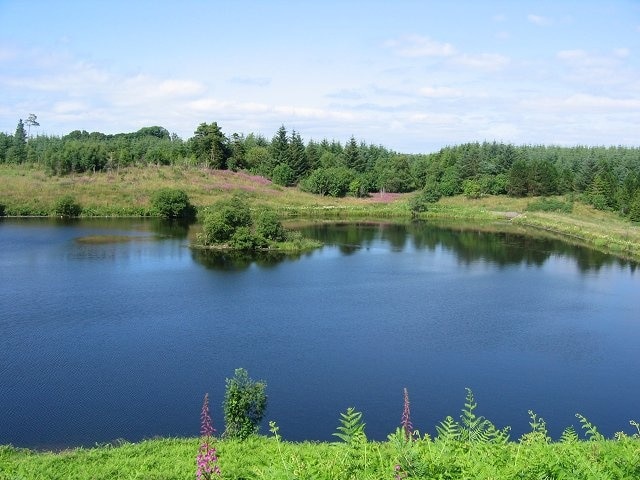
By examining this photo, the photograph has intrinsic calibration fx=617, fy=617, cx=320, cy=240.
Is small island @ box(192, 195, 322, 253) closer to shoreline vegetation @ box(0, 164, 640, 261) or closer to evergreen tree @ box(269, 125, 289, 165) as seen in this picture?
shoreline vegetation @ box(0, 164, 640, 261)

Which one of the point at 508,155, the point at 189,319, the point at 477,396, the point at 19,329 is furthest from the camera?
the point at 508,155

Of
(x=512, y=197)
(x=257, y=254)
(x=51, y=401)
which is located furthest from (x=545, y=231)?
(x=51, y=401)

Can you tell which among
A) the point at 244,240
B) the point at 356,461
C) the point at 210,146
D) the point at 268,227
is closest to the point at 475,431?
the point at 356,461

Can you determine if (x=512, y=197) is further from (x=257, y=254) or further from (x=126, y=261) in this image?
(x=126, y=261)

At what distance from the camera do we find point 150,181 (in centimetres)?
6306

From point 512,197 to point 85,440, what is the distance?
203 feet

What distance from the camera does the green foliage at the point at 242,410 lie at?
14023 mm

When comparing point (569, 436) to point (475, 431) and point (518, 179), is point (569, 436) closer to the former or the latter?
point (475, 431)

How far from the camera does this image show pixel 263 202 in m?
62.2

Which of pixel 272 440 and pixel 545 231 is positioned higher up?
pixel 545 231

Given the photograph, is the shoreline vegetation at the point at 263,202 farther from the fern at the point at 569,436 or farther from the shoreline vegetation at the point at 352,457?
the shoreline vegetation at the point at 352,457

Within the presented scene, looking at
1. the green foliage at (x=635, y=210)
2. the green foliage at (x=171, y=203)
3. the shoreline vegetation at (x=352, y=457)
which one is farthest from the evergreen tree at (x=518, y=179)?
the shoreline vegetation at (x=352, y=457)

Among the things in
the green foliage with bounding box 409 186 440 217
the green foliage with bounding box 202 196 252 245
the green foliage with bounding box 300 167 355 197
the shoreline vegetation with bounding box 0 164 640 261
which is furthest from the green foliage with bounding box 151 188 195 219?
the green foliage with bounding box 409 186 440 217

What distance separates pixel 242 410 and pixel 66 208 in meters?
45.7
